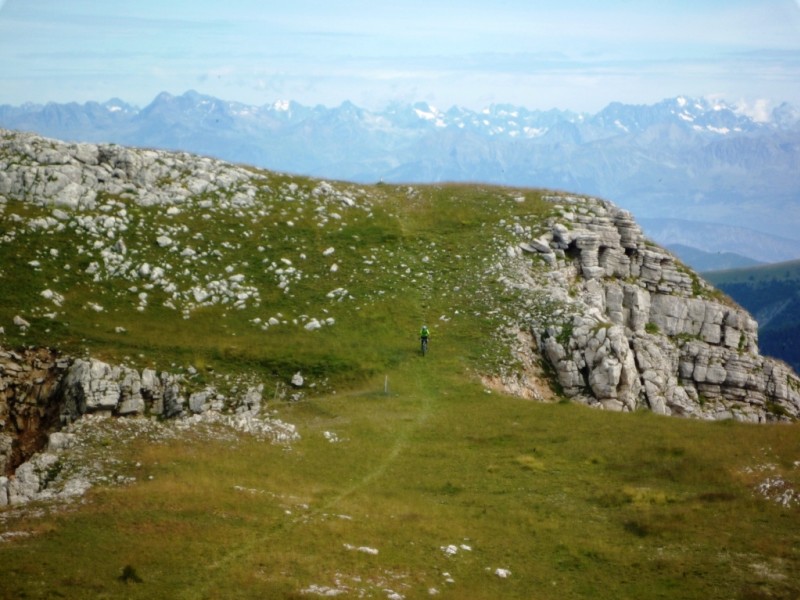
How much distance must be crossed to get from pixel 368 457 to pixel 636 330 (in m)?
36.0

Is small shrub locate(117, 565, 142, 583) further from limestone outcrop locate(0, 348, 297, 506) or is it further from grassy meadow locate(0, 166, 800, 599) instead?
limestone outcrop locate(0, 348, 297, 506)

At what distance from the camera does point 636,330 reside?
228ft

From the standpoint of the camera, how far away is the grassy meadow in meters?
28.4

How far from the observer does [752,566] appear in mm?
28781

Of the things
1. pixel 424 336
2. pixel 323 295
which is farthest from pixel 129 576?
pixel 323 295

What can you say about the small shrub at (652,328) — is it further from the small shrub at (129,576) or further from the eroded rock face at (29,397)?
the small shrub at (129,576)

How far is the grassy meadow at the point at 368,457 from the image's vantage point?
28406mm

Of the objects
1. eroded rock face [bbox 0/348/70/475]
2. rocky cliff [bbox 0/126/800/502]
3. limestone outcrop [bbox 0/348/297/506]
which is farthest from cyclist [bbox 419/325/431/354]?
eroded rock face [bbox 0/348/70/475]

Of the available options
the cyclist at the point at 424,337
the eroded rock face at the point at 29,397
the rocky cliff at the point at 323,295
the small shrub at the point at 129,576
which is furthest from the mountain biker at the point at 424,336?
the small shrub at the point at 129,576

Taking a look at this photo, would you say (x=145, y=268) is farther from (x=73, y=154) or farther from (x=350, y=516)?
(x=350, y=516)

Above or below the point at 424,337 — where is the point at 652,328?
below

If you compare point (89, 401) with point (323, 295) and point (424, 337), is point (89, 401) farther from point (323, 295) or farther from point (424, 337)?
point (424, 337)

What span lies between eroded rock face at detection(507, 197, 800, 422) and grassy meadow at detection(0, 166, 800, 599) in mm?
4427

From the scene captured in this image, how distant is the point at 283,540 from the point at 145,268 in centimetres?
3494
